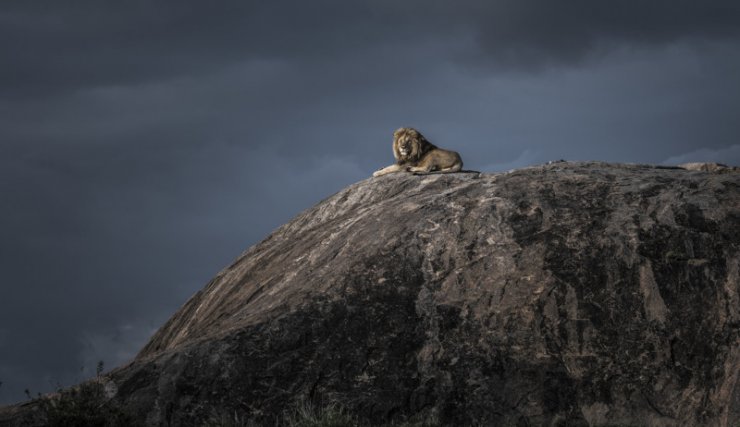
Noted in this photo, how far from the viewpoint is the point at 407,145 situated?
25.5 m

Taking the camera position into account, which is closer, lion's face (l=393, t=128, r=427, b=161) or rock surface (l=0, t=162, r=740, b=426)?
rock surface (l=0, t=162, r=740, b=426)

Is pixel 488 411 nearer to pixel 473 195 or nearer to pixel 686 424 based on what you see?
pixel 686 424

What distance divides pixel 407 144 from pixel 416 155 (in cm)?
38

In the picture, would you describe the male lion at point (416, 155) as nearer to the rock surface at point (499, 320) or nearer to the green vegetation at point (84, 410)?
the rock surface at point (499, 320)

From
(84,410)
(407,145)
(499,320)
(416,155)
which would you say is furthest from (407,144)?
(84,410)

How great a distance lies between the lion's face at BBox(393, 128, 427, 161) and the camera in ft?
83.5

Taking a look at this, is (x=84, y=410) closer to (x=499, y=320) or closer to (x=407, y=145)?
(x=499, y=320)

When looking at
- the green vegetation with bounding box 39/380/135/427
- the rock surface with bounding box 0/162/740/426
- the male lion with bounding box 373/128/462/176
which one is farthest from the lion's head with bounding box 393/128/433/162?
the green vegetation with bounding box 39/380/135/427

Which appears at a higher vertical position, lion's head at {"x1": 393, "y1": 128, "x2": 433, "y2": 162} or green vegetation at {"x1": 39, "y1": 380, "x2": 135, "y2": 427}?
lion's head at {"x1": 393, "y1": 128, "x2": 433, "y2": 162}

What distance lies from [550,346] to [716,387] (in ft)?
8.62

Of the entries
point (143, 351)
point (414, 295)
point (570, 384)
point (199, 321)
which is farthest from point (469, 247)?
point (143, 351)

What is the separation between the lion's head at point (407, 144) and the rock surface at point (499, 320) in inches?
279

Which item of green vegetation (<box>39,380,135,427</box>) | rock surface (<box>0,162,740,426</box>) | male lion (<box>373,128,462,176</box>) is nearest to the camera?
green vegetation (<box>39,380,135,427</box>)

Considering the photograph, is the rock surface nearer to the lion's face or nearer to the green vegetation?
the green vegetation
